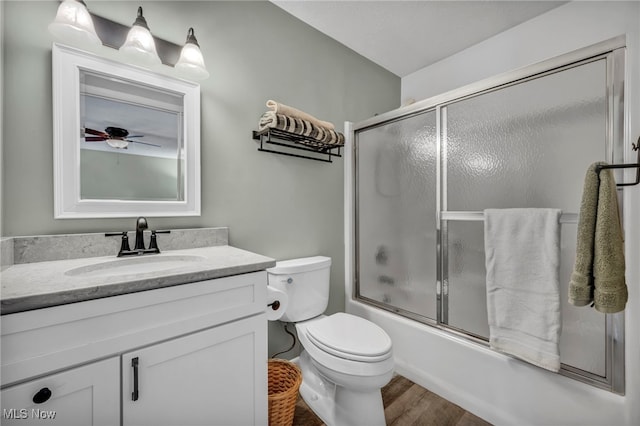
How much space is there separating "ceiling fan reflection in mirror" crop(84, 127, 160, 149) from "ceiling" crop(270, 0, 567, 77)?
49.1 inches

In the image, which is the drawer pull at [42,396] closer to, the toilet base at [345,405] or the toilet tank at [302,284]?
the toilet tank at [302,284]

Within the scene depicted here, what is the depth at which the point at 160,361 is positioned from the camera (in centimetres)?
83

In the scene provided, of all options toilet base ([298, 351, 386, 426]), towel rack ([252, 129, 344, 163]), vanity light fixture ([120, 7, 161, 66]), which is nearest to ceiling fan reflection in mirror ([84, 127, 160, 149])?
vanity light fixture ([120, 7, 161, 66])

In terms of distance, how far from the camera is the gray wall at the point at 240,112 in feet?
3.41

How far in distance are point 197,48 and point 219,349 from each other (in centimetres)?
135

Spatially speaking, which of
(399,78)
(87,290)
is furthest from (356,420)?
(399,78)

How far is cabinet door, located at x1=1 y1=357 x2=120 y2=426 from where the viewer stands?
2.10 ft

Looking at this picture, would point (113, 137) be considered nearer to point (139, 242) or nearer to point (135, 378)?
point (139, 242)

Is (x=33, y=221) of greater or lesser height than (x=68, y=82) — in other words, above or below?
below

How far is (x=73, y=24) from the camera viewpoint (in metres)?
1.03

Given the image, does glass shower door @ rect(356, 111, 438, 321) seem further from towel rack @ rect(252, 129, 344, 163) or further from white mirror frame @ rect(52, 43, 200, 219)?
white mirror frame @ rect(52, 43, 200, 219)

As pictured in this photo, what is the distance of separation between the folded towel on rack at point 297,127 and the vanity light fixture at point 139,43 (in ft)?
1.92

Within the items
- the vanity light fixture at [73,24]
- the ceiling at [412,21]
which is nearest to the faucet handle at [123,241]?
the vanity light fixture at [73,24]

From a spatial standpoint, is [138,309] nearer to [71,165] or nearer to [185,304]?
[185,304]
